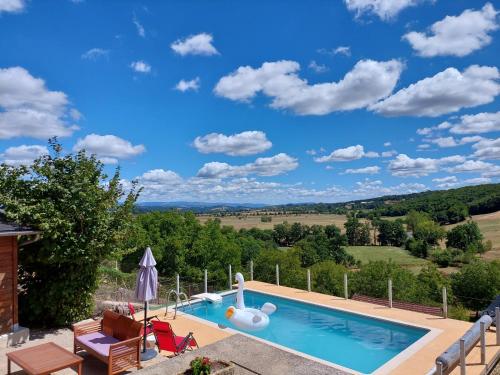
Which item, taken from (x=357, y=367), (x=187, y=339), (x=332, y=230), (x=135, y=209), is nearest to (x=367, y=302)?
(x=357, y=367)

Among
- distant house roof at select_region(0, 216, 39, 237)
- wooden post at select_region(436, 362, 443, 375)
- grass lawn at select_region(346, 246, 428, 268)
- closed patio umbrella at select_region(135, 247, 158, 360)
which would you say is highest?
distant house roof at select_region(0, 216, 39, 237)

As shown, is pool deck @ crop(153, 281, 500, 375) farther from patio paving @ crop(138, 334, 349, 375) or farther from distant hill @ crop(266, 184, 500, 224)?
distant hill @ crop(266, 184, 500, 224)

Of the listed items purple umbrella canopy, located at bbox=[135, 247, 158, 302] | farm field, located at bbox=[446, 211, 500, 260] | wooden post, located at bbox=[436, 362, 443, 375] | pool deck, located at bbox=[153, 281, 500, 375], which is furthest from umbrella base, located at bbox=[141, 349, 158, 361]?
farm field, located at bbox=[446, 211, 500, 260]

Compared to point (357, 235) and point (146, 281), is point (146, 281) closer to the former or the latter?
point (146, 281)

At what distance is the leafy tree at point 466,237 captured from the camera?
6233 centimetres

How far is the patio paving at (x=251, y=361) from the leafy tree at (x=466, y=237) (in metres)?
64.0

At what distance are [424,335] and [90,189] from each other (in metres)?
9.86

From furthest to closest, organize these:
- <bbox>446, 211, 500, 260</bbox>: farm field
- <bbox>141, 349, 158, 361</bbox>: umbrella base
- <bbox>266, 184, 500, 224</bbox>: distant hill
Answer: <bbox>266, 184, 500, 224</bbox>: distant hill → <bbox>446, 211, 500, 260</bbox>: farm field → <bbox>141, 349, 158, 361</bbox>: umbrella base

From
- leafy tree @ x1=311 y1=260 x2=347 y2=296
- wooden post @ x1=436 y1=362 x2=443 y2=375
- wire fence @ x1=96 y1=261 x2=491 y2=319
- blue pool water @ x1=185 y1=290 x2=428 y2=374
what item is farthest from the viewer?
leafy tree @ x1=311 y1=260 x2=347 y2=296

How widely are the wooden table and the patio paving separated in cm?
119

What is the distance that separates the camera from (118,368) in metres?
6.71

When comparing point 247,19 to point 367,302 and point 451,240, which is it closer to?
point 367,302

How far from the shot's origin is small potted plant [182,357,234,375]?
18.2 feet

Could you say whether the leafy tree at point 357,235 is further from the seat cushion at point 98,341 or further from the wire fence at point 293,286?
the seat cushion at point 98,341
